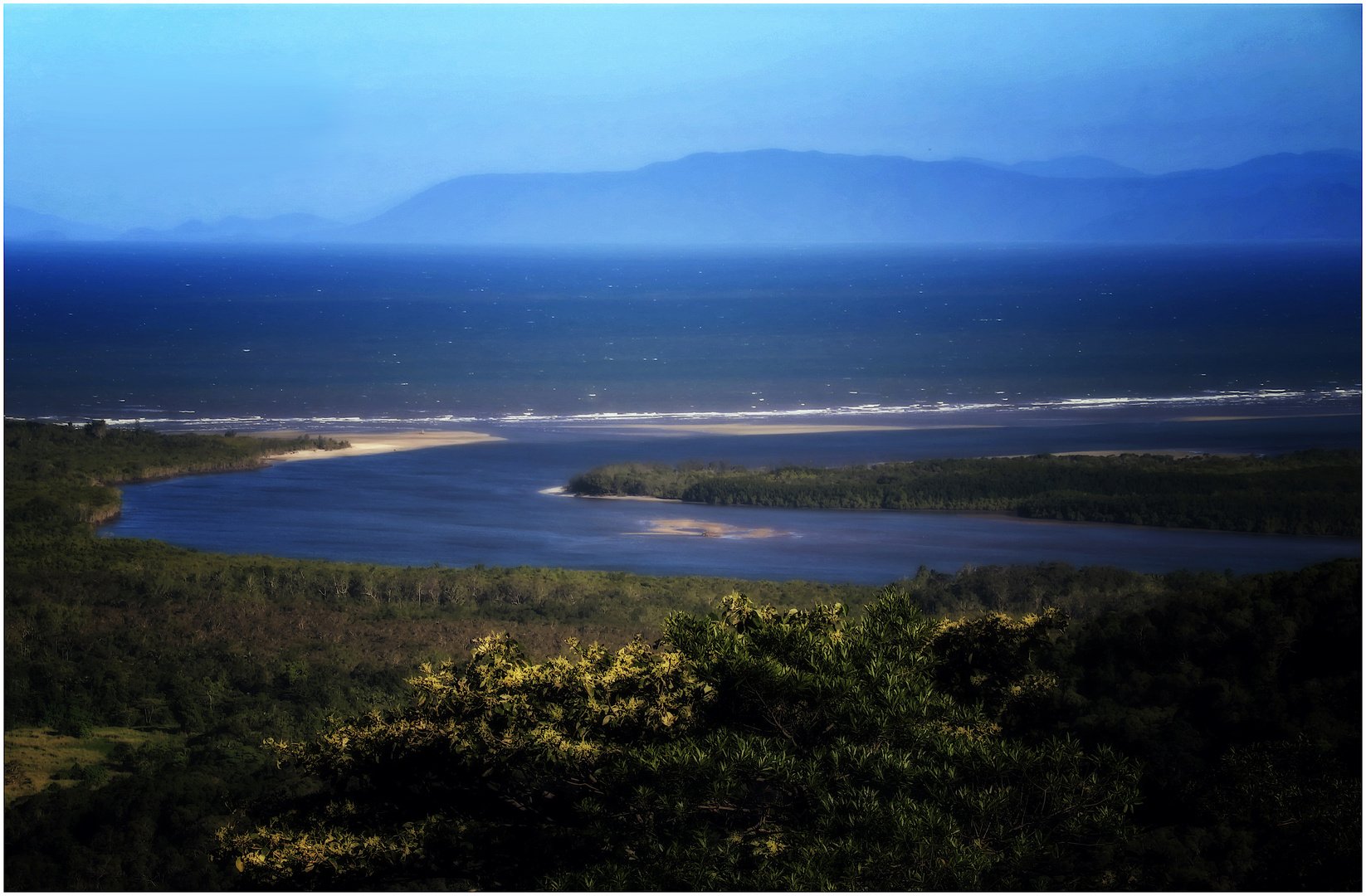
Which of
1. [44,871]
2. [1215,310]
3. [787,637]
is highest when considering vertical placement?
[1215,310]

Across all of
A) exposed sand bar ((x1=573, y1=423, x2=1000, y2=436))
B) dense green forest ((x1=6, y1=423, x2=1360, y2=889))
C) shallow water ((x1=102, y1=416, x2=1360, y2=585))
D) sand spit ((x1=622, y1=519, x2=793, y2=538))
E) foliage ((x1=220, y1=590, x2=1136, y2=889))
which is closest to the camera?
foliage ((x1=220, y1=590, x2=1136, y2=889))

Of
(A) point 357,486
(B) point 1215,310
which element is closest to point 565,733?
(A) point 357,486

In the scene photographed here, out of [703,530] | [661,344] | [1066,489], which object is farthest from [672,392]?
[703,530]

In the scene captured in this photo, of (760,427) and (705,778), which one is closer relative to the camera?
(705,778)

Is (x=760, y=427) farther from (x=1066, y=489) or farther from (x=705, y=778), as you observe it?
(x=705, y=778)

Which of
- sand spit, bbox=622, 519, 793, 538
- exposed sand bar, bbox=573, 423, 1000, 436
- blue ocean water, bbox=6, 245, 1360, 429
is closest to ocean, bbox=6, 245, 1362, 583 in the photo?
sand spit, bbox=622, 519, 793, 538

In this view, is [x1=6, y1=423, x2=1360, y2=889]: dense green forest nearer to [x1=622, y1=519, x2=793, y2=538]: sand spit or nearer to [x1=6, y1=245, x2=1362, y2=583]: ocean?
[x1=6, y1=245, x2=1362, y2=583]: ocean

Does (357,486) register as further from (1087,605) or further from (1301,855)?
(1301,855)
